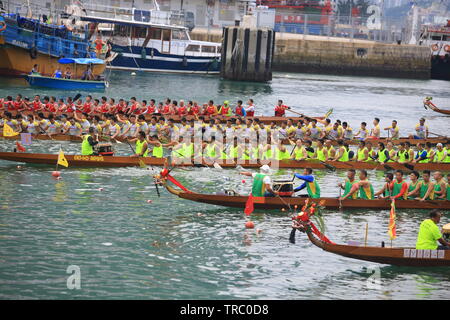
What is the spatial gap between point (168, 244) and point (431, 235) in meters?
6.76

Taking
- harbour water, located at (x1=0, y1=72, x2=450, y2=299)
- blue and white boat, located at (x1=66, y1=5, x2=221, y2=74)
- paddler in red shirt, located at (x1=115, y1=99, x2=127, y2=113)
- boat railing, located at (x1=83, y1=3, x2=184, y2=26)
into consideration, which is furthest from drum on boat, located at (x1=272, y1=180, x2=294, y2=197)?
boat railing, located at (x1=83, y1=3, x2=184, y2=26)

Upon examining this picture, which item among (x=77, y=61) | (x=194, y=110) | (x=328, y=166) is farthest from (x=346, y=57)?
(x=328, y=166)

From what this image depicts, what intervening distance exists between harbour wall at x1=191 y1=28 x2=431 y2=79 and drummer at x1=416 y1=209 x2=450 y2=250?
201 feet

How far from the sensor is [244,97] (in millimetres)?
54688

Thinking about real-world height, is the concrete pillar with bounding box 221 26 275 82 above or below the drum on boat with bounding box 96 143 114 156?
above

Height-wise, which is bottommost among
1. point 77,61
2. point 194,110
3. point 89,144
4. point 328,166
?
point 328,166

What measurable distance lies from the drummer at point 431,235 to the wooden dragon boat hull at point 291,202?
4.80 metres

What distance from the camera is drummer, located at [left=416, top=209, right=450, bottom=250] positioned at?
702 inches

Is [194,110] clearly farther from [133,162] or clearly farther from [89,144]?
[89,144]

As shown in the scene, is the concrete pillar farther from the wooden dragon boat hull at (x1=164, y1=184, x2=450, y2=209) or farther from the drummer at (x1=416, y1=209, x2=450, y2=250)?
the drummer at (x1=416, y1=209, x2=450, y2=250)

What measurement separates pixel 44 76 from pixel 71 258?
33.8 m

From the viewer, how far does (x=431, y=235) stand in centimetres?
1792

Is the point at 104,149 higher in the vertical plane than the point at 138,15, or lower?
lower

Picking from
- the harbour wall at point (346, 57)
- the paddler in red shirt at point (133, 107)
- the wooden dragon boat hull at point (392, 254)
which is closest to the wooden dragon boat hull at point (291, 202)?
the wooden dragon boat hull at point (392, 254)
